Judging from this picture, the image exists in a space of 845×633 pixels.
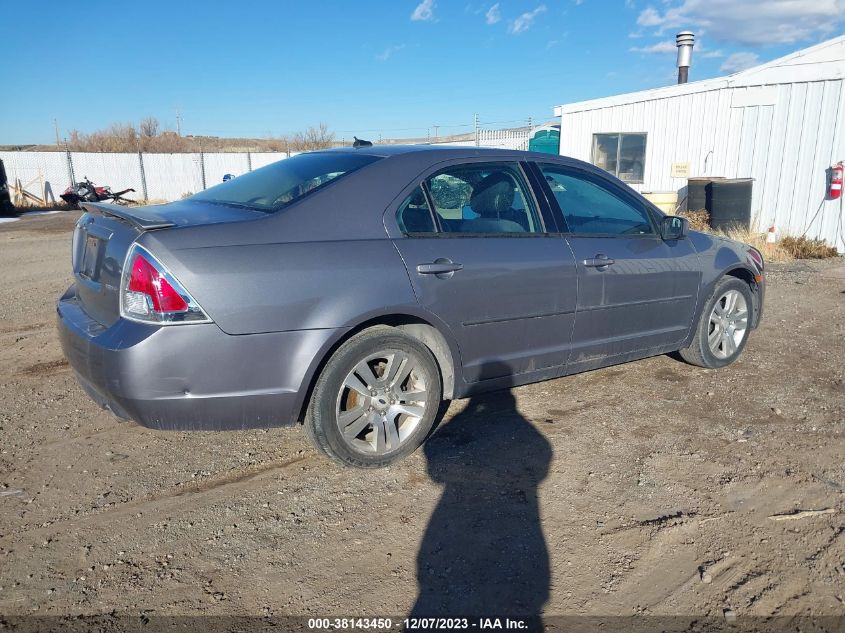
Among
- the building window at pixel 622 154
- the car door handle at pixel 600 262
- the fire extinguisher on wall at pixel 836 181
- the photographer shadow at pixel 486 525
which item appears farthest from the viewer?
the building window at pixel 622 154

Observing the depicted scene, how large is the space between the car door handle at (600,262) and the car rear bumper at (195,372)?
1827 millimetres

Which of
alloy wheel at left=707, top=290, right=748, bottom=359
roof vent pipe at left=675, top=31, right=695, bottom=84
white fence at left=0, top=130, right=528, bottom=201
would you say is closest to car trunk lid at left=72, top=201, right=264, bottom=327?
alloy wheel at left=707, top=290, right=748, bottom=359

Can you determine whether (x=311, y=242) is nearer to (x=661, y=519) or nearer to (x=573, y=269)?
(x=573, y=269)

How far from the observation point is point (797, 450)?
3.82 meters

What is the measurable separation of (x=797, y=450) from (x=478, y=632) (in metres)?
2.47

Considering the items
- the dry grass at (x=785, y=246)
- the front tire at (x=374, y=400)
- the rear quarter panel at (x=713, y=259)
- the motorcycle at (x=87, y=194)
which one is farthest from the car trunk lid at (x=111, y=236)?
the motorcycle at (x=87, y=194)

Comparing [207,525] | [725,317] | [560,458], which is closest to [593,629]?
[560,458]

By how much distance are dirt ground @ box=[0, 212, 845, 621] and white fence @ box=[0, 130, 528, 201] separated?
2054cm

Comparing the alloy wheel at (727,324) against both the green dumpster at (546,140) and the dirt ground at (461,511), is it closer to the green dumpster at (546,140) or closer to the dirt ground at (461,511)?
the dirt ground at (461,511)

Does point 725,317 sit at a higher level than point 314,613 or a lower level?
higher

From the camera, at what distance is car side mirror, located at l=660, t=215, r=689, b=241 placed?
468 cm

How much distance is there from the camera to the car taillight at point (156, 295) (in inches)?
114

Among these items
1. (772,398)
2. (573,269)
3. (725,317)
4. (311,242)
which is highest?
(311,242)

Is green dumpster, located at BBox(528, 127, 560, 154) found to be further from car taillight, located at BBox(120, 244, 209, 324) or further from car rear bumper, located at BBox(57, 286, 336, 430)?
car taillight, located at BBox(120, 244, 209, 324)
